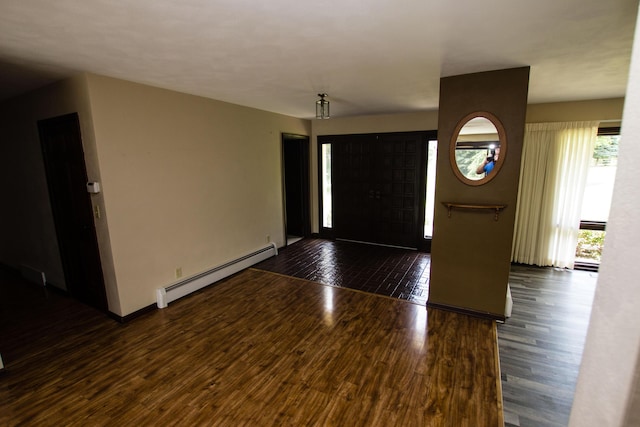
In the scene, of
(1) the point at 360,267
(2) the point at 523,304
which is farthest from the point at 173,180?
(2) the point at 523,304

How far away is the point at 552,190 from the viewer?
435cm

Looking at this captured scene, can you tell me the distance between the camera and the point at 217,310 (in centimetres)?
329

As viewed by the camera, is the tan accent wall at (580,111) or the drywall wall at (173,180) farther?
the tan accent wall at (580,111)

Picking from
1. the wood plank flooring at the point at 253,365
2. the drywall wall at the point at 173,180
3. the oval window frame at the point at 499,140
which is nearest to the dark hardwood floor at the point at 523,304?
the wood plank flooring at the point at 253,365

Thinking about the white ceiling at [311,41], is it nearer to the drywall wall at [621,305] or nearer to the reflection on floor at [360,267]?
the drywall wall at [621,305]

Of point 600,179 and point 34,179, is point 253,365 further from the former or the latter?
point 600,179

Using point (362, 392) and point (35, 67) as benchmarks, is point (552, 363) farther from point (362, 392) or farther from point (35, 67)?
point (35, 67)

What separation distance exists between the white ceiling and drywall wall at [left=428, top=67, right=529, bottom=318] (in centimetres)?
21

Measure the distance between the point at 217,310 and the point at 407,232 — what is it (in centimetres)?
363

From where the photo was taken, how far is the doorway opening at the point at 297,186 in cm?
604

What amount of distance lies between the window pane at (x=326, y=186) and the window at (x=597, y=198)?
4.18 m

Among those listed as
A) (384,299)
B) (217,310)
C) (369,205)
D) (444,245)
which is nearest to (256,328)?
(217,310)

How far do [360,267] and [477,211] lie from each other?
2067 mm

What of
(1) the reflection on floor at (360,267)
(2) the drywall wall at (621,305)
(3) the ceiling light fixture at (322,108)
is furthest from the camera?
(1) the reflection on floor at (360,267)
